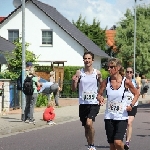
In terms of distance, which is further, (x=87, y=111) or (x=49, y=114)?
(x=49, y=114)

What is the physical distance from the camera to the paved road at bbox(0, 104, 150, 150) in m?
12.9

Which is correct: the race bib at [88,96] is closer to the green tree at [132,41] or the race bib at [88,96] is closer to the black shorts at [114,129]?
the black shorts at [114,129]

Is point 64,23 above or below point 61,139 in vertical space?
above

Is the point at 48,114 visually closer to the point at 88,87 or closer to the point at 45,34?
the point at 88,87

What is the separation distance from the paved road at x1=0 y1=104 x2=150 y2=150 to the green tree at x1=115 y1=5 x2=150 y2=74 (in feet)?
164

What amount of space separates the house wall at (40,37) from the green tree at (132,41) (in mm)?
21546

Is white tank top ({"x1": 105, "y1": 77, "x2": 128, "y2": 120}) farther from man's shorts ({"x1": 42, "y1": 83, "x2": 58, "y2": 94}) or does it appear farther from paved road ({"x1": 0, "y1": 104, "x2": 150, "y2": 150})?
man's shorts ({"x1": 42, "y1": 83, "x2": 58, "y2": 94})

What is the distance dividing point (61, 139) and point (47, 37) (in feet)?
105

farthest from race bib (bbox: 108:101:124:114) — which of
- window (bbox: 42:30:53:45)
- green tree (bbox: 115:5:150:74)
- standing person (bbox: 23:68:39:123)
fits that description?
green tree (bbox: 115:5:150:74)

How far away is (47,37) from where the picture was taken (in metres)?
46.2

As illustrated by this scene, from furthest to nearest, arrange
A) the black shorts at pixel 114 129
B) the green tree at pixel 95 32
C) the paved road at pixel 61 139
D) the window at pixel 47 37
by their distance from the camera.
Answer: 1. the green tree at pixel 95 32
2. the window at pixel 47 37
3. the paved road at pixel 61 139
4. the black shorts at pixel 114 129

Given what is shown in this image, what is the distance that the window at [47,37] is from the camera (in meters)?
46.0

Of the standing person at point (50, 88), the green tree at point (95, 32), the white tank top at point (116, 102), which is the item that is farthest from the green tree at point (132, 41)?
the white tank top at point (116, 102)

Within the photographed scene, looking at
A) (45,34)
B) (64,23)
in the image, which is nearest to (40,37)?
(45,34)
